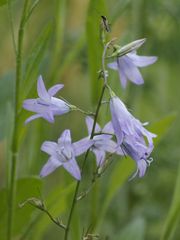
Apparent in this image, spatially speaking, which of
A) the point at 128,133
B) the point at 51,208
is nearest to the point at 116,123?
the point at 128,133

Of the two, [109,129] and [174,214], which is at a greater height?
[109,129]

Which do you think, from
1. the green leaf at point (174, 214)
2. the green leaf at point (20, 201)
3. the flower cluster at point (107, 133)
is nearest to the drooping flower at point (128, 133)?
the flower cluster at point (107, 133)

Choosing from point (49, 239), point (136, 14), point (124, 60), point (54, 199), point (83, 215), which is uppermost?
point (136, 14)

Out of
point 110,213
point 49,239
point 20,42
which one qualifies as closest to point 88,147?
point 20,42

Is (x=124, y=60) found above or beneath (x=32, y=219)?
above

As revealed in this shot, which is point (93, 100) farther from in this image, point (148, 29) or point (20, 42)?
point (148, 29)

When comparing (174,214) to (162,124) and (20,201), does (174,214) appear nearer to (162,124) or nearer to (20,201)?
(162,124)
